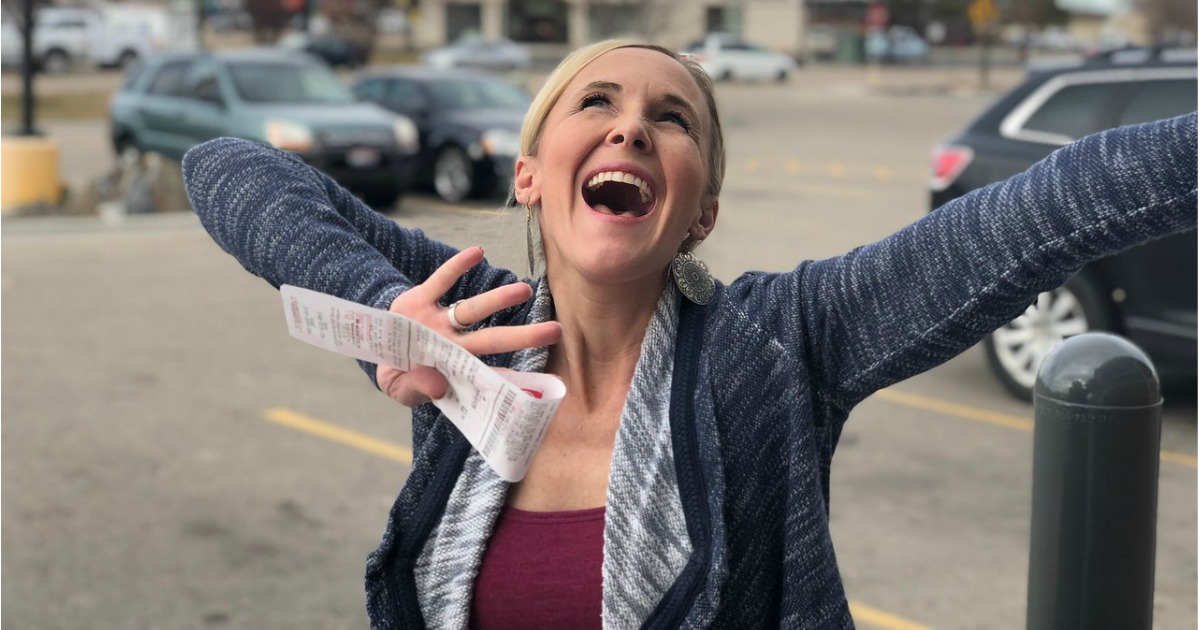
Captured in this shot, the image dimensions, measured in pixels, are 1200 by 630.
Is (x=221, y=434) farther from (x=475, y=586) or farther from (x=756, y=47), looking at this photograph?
(x=756, y=47)

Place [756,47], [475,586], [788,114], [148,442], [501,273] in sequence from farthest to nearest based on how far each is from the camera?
1. [756,47]
2. [788,114]
3. [148,442]
4. [501,273]
5. [475,586]

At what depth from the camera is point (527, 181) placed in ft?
6.61

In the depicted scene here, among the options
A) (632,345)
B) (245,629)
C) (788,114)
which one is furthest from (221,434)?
(788,114)

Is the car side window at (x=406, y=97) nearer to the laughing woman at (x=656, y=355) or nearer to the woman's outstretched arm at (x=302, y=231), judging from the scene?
the woman's outstretched arm at (x=302, y=231)

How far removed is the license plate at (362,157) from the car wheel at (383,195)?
11.7 inches

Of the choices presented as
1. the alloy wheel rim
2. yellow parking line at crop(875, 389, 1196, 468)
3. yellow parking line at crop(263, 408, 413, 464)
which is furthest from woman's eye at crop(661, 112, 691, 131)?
the alloy wheel rim

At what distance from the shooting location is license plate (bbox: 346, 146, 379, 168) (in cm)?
1432

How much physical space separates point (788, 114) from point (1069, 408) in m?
30.0

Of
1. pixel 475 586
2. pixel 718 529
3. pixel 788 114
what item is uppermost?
pixel 718 529

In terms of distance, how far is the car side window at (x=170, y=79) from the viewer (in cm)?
1545

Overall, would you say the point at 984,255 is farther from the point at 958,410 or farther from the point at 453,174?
the point at 453,174

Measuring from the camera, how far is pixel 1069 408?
2576 mm

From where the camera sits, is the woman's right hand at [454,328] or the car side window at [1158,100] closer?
the woman's right hand at [454,328]

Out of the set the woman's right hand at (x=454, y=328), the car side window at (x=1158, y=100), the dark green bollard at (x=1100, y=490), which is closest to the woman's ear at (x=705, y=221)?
the woman's right hand at (x=454, y=328)
